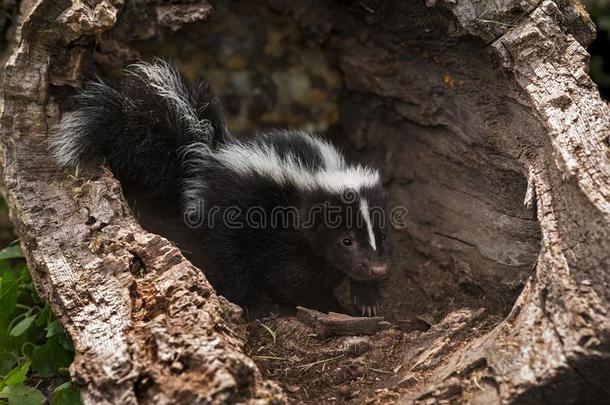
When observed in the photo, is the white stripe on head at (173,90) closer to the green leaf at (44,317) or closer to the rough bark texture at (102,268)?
the rough bark texture at (102,268)

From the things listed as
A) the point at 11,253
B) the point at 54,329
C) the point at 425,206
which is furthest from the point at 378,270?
the point at 11,253

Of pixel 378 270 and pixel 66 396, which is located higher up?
pixel 378 270

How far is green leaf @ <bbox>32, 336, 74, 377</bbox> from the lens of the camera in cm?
337

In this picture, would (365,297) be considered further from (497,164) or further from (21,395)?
(21,395)

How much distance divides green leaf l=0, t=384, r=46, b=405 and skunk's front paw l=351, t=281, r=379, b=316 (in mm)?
1793

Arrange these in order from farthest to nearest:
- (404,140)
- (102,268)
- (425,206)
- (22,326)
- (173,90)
Answer: 1. (404,140)
2. (425,206)
3. (173,90)
4. (22,326)
5. (102,268)

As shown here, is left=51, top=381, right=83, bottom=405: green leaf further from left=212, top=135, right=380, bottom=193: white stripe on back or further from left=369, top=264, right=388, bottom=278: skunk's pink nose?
left=369, top=264, right=388, bottom=278: skunk's pink nose

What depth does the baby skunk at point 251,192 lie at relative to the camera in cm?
388

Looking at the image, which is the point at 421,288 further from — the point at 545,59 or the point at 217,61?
the point at 217,61

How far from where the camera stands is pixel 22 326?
11.6 ft

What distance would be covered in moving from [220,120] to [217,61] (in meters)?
1.05

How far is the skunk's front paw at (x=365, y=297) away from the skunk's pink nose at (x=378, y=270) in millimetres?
267

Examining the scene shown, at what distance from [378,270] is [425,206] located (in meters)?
0.77

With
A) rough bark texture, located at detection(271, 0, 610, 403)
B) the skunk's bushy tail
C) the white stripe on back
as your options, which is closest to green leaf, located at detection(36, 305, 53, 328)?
the skunk's bushy tail
